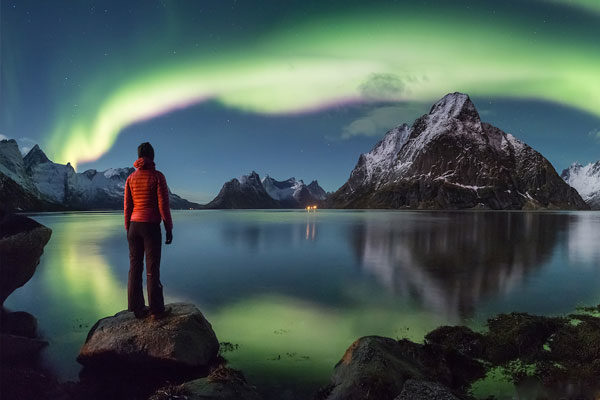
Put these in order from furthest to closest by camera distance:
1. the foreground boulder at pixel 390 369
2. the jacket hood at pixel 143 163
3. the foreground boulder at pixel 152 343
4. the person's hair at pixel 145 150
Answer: the person's hair at pixel 145 150 → the jacket hood at pixel 143 163 → the foreground boulder at pixel 152 343 → the foreground boulder at pixel 390 369

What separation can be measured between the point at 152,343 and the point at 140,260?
252cm

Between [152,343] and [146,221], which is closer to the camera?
[152,343]

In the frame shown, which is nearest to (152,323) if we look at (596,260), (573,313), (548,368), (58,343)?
(58,343)

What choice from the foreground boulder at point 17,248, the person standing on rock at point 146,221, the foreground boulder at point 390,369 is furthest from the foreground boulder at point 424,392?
the foreground boulder at point 17,248

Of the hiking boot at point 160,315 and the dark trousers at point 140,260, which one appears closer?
the dark trousers at point 140,260

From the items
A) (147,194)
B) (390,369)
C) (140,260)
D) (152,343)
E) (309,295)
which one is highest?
(147,194)

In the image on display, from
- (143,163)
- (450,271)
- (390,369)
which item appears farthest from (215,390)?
(450,271)

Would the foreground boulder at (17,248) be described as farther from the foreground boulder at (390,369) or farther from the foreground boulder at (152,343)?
the foreground boulder at (390,369)

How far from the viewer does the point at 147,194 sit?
10.1m

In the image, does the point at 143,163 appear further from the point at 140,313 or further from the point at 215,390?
the point at 215,390

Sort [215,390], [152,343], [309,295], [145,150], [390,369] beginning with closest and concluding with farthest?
[215,390] < [390,369] < [152,343] < [145,150] < [309,295]

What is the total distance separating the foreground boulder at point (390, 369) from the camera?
743 centimetres

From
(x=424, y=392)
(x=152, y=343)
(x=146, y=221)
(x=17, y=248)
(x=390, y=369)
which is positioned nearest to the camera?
(x=424, y=392)

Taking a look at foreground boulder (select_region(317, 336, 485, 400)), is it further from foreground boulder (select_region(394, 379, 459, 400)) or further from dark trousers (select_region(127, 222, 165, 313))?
dark trousers (select_region(127, 222, 165, 313))
